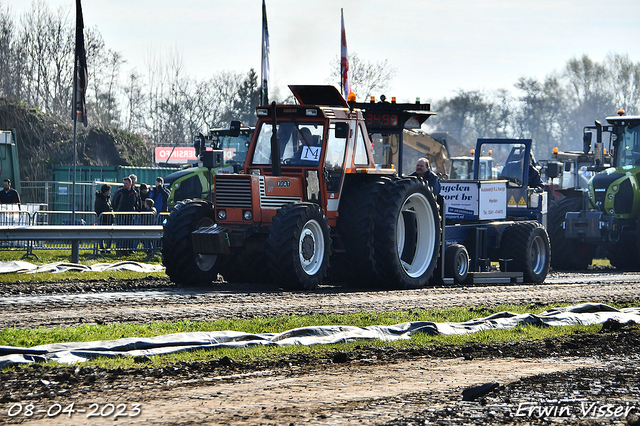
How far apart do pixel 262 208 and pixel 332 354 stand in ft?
19.0

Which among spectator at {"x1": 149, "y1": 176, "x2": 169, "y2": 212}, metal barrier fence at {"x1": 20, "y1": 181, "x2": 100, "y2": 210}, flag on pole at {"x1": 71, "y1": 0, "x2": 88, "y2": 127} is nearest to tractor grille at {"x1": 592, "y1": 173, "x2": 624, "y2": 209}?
spectator at {"x1": 149, "y1": 176, "x2": 169, "y2": 212}

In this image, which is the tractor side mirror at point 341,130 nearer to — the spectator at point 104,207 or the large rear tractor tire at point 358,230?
the large rear tractor tire at point 358,230

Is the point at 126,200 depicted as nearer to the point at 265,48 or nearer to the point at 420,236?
the point at 265,48

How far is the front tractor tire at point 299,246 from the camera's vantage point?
11.8 m

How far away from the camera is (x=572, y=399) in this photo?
550 cm

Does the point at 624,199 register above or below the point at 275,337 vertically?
above

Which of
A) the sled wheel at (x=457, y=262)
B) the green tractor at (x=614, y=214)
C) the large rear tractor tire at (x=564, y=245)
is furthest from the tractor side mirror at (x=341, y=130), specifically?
the large rear tractor tire at (x=564, y=245)

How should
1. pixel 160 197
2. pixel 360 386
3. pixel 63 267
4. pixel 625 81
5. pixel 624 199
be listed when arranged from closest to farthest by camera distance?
pixel 360 386, pixel 63 267, pixel 624 199, pixel 160 197, pixel 625 81

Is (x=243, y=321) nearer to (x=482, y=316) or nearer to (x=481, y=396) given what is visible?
(x=482, y=316)

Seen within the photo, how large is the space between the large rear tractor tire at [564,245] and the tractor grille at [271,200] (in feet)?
29.8

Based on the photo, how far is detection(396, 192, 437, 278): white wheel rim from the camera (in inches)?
567

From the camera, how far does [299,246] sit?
1195 centimetres

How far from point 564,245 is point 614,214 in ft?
4.33

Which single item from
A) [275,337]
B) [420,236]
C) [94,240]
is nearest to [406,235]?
[420,236]
